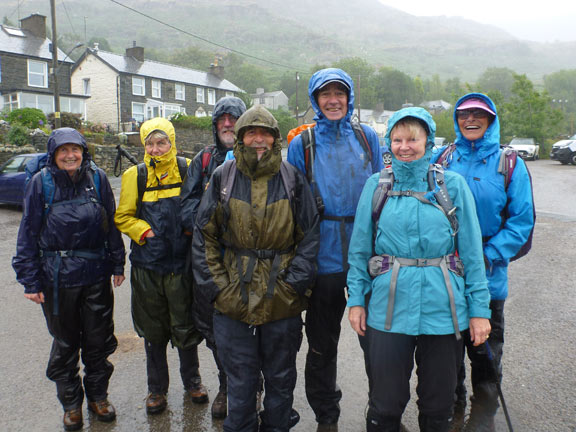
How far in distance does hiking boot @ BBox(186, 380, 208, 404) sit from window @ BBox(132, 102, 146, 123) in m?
44.3

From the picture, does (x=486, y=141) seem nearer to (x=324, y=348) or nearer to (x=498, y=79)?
(x=324, y=348)

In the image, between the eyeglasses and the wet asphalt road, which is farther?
the wet asphalt road

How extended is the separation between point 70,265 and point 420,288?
2.41m

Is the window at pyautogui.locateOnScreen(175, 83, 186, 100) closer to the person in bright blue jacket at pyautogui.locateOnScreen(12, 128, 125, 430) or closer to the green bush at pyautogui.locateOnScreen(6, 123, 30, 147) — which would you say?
the green bush at pyautogui.locateOnScreen(6, 123, 30, 147)

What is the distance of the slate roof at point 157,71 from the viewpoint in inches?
1724

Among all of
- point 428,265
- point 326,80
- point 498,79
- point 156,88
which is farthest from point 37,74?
point 498,79

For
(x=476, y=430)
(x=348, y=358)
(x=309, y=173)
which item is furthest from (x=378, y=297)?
(x=348, y=358)

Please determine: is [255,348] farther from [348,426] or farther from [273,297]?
[348,426]

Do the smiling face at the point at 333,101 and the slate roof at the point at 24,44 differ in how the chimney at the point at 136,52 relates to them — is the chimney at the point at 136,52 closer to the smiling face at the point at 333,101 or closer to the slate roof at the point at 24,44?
the slate roof at the point at 24,44

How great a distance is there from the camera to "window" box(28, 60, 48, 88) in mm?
36469

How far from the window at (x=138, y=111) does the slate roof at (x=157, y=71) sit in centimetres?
299

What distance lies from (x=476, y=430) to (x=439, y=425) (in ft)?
3.02

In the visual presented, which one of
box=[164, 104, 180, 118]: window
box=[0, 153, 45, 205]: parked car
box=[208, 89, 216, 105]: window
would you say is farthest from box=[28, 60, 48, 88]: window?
box=[0, 153, 45, 205]: parked car

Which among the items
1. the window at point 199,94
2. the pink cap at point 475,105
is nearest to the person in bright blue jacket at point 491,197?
the pink cap at point 475,105
